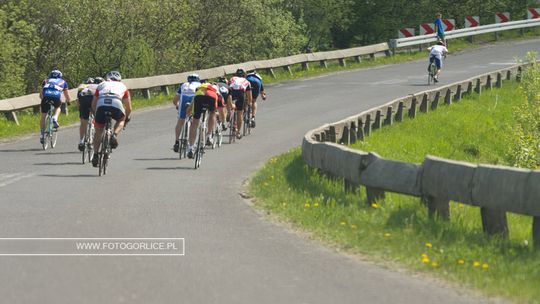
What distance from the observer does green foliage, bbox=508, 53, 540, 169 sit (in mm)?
27203

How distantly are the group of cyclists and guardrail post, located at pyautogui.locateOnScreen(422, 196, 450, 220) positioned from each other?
690 centimetres

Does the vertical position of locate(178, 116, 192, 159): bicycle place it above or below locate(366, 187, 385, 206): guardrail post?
below

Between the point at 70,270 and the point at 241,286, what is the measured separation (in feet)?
5.09

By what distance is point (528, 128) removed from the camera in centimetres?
2927

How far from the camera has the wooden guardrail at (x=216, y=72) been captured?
27.2 metres

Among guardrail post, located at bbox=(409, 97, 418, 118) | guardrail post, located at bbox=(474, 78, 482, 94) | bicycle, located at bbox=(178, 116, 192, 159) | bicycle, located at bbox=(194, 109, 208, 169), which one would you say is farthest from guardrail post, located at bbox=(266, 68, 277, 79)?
bicycle, located at bbox=(194, 109, 208, 169)

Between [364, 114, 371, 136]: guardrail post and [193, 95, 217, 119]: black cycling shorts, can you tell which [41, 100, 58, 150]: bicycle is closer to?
[193, 95, 217, 119]: black cycling shorts

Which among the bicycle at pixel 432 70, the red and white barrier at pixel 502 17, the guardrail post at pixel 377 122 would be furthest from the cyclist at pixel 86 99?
the red and white barrier at pixel 502 17

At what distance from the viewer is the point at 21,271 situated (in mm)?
9227

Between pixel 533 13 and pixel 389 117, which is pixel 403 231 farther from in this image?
pixel 533 13

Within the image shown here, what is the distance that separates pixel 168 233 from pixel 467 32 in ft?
137

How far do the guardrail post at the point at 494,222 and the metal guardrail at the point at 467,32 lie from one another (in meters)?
36.3

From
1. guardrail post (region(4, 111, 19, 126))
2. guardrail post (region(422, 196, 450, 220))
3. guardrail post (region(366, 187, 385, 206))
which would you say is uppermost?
guardrail post (region(422, 196, 450, 220))

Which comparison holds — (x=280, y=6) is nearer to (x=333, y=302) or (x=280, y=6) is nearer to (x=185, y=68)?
(x=185, y=68)
